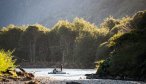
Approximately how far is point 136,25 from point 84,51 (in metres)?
58.9

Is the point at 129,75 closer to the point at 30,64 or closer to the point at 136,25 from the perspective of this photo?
the point at 136,25

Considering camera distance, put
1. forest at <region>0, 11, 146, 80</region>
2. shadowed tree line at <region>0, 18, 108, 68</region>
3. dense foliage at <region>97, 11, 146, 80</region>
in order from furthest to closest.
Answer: shadowed tree line at <region>0, 18, 108, 68</region> → forest at <region>0, 11, 146, 80</region> → dense foliage at <region>97, 11, 146, 80</region>

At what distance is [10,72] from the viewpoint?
42.7m

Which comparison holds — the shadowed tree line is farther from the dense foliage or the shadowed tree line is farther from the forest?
the dense foliage

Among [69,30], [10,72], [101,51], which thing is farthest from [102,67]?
[69,30]

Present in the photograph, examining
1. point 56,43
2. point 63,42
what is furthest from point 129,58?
point 56,43

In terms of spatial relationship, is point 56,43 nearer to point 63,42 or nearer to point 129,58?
point 63,42

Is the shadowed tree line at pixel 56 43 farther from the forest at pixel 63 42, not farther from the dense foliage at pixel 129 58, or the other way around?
the dense foliage at pixel 129 58

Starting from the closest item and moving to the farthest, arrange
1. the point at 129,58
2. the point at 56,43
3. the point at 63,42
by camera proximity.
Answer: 1. the point at 129,58
2. the point at 63,42
3. the point at 56,43

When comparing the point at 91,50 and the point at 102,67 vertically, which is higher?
→ the point at 91,50

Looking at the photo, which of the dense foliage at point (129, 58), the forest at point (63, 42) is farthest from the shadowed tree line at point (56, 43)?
the dense foliage at point (129, 58)

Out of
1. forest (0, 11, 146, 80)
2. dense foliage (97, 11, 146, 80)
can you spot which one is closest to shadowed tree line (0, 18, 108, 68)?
forest (0, 11, 146, 80)

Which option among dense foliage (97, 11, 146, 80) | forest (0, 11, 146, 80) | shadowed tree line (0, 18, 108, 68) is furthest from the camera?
shadowed tree line (0, 18, 108, 68)

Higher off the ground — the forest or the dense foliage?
the forest
